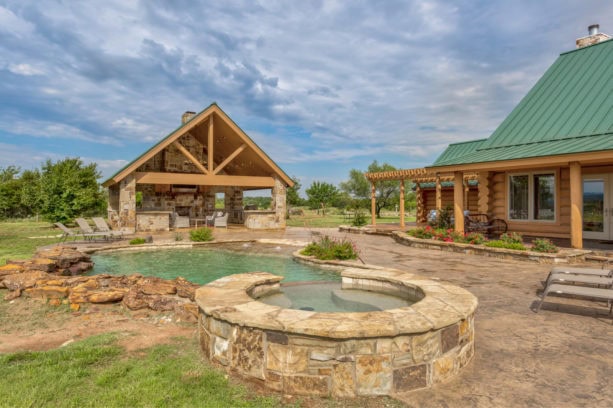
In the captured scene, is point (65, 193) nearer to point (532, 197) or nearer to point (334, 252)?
point (334, 252)

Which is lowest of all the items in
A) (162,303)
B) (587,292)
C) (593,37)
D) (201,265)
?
(201,265)

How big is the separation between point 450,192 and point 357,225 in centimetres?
703

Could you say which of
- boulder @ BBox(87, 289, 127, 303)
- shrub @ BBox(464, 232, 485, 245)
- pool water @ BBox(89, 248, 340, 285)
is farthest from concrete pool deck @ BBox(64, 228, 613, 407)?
boulder @ BBox(87, 289, 127, 303)

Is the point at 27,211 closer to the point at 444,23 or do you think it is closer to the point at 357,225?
the point at 357,225

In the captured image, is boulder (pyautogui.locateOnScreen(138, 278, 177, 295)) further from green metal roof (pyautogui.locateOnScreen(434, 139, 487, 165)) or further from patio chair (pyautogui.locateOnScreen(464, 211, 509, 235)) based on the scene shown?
green metal roof (pyautogui.locateOnScreen(434, 139, 487, 165))

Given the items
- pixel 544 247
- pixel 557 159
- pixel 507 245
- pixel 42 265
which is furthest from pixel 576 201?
pixel 42 265

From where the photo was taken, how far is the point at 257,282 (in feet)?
14.7

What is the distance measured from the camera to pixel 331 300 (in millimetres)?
4785

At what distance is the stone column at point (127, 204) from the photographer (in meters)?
15.2

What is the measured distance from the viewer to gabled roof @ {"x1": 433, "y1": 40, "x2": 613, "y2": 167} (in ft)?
32.0

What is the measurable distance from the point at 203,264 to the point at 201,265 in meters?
0.14

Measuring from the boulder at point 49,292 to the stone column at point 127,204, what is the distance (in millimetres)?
10190

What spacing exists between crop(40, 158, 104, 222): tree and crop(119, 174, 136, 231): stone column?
7.69m

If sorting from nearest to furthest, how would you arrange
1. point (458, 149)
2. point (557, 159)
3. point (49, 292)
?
point (49, 292) < point (557, 159) < point (458, 149)
